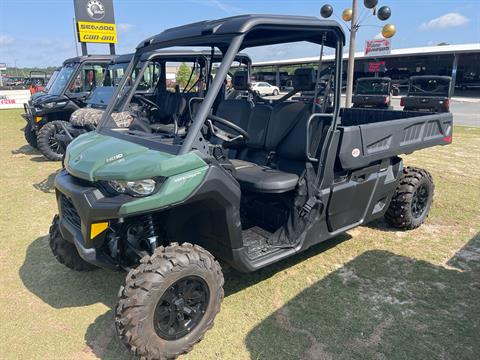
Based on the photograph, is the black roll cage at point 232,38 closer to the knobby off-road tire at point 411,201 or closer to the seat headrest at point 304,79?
the seat headrest at point 304,79

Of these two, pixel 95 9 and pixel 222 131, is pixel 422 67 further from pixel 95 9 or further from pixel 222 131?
pixel 222 131

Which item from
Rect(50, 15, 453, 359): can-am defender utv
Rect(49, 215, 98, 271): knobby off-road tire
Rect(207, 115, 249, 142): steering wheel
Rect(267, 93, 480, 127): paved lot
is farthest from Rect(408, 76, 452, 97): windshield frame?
Rect(49, 215, 98, 271): knobby off-road tire

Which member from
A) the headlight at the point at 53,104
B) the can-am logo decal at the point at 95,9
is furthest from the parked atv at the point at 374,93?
the headlight at the point at 53,104

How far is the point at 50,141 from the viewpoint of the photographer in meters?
7.67

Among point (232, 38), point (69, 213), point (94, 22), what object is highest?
point (94, 22)

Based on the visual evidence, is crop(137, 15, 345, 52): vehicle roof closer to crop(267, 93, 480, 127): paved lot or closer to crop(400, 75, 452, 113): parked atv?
crop(400, 75, 452, 113): parked atv

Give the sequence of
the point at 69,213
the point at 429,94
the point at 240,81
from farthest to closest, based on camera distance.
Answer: the point at 429,94 → the point at 240,81 → the point at 69,213

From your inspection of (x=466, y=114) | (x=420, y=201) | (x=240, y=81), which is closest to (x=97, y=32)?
(x=240, y=81)

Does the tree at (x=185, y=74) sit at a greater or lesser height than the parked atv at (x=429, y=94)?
greater

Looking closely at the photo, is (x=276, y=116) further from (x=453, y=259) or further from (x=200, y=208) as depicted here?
(x=453, y=259)

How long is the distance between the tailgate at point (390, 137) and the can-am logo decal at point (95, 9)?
1503cm

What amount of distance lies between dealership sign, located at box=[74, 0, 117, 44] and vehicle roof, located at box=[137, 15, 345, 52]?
13883mm

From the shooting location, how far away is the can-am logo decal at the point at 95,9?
1541cm

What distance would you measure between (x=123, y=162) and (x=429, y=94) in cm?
1371
